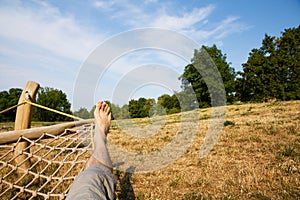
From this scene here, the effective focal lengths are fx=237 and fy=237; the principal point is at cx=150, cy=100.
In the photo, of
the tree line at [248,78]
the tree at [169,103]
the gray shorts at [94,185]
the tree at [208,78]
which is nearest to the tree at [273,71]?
the tree line at [248,78]

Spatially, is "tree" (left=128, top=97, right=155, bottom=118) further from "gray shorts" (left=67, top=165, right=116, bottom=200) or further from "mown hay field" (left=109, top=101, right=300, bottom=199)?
"gray shorts" (left=67, top=165, right=116, bottom=200)

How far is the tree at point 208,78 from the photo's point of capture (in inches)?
1266

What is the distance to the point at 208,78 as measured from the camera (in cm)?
3250

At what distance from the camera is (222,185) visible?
2922mm

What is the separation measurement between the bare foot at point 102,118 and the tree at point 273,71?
2975 centimetres

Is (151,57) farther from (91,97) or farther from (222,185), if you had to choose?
(222,185)

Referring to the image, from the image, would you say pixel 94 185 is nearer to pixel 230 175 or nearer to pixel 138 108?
pixel 230 175

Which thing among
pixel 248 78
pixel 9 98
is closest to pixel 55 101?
pixel 9 98

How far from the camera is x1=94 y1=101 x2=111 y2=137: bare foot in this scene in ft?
9.29

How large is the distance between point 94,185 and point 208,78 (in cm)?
3233

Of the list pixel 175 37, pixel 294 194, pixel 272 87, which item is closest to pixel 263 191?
pixel 294 194

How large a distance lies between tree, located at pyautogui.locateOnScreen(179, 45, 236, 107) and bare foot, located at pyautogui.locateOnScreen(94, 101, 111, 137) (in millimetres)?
28202

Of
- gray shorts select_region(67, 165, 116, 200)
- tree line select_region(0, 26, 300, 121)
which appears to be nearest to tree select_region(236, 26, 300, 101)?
tree line select_region(0, 26, 300, 121)

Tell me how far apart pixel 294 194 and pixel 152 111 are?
1600 cm
